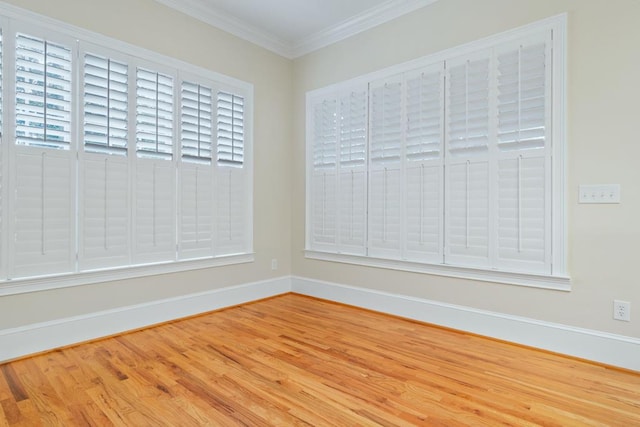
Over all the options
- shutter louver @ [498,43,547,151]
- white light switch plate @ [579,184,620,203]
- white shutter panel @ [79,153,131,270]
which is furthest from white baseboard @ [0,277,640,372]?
shutter louver @ [498,43,547,151]

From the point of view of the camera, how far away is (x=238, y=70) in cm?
377

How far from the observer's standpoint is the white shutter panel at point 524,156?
2.52 meters

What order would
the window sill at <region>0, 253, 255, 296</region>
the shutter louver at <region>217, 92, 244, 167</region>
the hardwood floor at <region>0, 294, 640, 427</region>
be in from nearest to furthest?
the hardwood floor at <region>0, 294, 640, 427</region> → the window sill at <region>0, 253, 255, 296</region> → the shutter louver at <region>217, 92, 244, 167</region>

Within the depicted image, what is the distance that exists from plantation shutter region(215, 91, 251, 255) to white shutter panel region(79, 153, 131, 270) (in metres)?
0.90

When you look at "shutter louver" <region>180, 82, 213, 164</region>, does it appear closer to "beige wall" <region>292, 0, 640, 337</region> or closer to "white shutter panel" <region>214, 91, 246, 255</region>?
"white shutter panel" <region>214, 91, 246, 255</region>

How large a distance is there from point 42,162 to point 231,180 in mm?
1614

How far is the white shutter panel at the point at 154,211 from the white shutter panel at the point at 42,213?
19.5 inches

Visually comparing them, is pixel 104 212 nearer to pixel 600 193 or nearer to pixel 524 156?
pixel 524 156

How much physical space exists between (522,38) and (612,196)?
52.2 inches

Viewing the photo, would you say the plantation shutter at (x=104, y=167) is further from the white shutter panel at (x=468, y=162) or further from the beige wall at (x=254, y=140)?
the white shutter panel at (x=468, y=162)

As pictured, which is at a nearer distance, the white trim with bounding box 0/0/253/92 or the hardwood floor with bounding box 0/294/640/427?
the hardwood floor with bounding box 0/294/640/427

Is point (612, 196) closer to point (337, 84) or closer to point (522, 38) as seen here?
point (522, 38)

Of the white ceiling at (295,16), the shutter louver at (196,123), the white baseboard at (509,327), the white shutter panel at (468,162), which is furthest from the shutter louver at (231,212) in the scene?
the white shutter panel at (468,162)

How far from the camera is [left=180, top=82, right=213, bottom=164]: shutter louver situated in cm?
329
